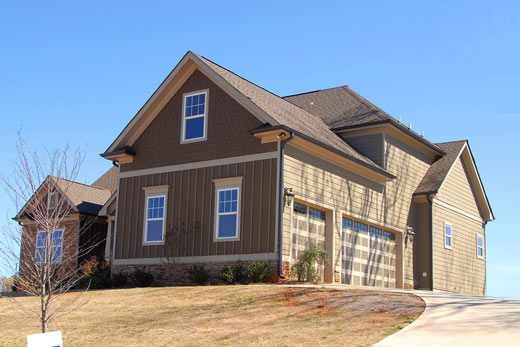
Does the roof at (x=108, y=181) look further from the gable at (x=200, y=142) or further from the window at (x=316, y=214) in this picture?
the window at (x=316, y=214)

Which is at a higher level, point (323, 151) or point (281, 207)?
point (323, 151)

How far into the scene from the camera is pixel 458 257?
2884cm

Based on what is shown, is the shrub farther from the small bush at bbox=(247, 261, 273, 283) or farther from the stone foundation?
the small bush at bbox=(247, 261, 273, 283)

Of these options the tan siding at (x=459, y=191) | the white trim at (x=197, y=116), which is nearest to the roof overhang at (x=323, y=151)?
the white trim at (x=197, y=116)

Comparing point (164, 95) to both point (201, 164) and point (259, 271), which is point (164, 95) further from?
point (259, 271)

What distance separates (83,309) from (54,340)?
258 inches

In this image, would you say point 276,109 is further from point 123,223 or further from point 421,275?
point 421,275

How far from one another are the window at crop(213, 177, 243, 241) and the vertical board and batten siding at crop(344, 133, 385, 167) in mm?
6605

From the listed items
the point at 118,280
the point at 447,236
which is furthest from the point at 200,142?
the point at 447,236

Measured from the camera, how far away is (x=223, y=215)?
21.0 m

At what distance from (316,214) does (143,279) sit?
6.02 meters

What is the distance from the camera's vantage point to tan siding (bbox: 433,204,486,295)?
27.3 m

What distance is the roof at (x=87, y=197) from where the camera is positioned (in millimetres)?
29105

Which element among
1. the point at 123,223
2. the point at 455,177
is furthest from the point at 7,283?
the point at 455,177
